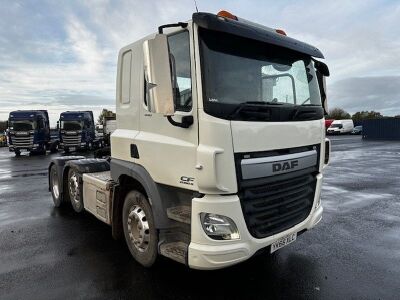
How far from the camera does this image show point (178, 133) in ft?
12.0

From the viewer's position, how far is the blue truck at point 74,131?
26.8 m

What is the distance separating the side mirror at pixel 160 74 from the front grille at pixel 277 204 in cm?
112

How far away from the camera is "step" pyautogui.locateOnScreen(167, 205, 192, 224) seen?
11.9ft

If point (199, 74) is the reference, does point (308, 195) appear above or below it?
below

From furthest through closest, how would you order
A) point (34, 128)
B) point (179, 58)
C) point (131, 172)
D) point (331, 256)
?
point (34, 128), point (331, 256), point (131, 172), point (179, 58)

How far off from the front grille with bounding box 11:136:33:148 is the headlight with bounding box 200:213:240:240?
984 inches

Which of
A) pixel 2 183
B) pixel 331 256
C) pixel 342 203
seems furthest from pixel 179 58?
pixel 2 183

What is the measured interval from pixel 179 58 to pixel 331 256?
10.5ft

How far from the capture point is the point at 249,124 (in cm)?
350

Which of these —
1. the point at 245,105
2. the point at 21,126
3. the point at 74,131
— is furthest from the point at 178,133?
the point at 21,126

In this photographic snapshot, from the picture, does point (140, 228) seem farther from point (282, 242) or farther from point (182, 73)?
point (182, 73)

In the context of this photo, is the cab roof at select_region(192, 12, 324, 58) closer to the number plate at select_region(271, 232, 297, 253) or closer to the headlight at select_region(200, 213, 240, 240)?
the headlight at select_region(200, 213, 240, 240)

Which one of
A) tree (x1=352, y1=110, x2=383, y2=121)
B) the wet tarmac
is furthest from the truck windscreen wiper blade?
tree (x1=352, y1=110, x2=383, y2=121)

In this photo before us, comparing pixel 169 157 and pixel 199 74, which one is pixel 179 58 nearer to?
pixel 199 74
